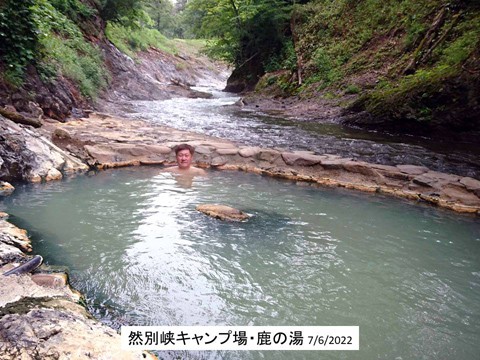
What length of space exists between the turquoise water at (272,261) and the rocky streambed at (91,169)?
0.31 meters

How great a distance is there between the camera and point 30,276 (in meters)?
2.48

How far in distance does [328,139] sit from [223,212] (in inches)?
184

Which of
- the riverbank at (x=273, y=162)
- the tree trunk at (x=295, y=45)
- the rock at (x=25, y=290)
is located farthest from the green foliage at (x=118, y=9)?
the rock at (x=25, y=290)

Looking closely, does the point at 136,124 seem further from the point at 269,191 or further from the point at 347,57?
the point at 347,57

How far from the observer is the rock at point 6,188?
4.52m

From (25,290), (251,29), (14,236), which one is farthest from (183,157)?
(251,29)

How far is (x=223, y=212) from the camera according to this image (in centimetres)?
412

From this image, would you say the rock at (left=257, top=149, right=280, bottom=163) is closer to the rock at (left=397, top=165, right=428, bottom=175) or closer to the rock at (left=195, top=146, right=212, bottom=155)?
the rock at (left=195, top=146, right=212, bottom=155)

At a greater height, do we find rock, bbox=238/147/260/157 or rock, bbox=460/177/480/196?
rock, bbox=238/147/260/157

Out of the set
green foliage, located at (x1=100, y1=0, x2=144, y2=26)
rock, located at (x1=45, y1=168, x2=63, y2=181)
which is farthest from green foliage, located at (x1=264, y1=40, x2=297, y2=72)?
rock, located at (x1=45, y1=168, x2=63, y2=181)

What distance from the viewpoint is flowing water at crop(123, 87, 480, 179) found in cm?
660
